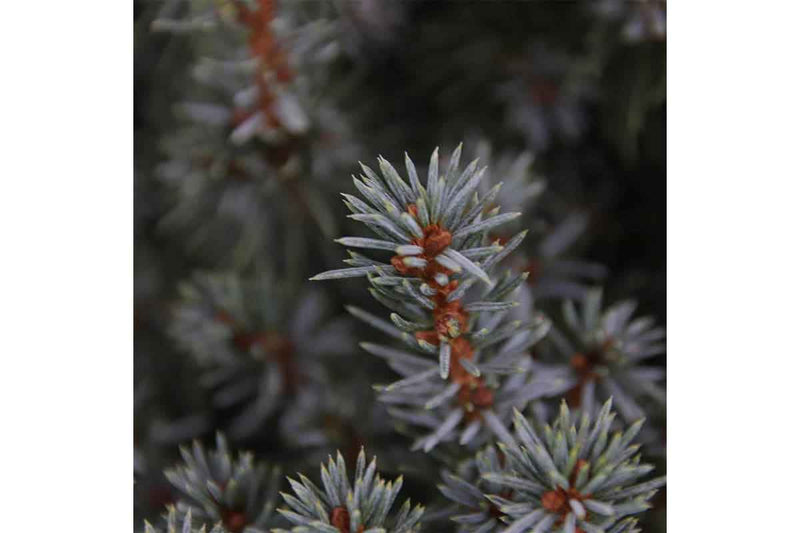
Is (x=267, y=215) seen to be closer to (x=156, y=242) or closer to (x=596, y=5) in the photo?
(x=156, y=242)

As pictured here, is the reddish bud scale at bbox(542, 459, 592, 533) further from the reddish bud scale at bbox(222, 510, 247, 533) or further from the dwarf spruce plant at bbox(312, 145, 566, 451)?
the reddish bud scale at bbox(222, 510, 247, 533)

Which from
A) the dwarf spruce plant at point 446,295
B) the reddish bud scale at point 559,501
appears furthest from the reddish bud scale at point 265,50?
the reddish bud scale at point 559,501

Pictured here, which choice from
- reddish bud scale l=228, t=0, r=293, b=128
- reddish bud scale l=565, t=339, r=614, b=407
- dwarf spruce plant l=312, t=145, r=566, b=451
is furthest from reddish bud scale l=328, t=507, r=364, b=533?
reddish bud scale l=228, t=0, r=293, b=128

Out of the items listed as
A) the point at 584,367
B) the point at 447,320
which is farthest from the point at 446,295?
the point at 584,367

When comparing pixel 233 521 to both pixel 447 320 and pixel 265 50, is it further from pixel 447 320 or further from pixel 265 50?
pixel 265 50

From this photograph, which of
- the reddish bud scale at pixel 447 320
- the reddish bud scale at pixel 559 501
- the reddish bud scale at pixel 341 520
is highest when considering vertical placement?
the reddish bud scale at pixel 447 320

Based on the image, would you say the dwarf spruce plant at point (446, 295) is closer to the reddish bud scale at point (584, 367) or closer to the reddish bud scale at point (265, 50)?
the reddish bud scale at point (584, 367)

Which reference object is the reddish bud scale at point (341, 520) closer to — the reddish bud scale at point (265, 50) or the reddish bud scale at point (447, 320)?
the reddish bud scale at point (447, 320)

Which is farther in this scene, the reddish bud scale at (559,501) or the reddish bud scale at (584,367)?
the reddish bud scale at (584,367)

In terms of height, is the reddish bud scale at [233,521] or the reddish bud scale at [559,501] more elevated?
the reddish bud scale at [559,501]
